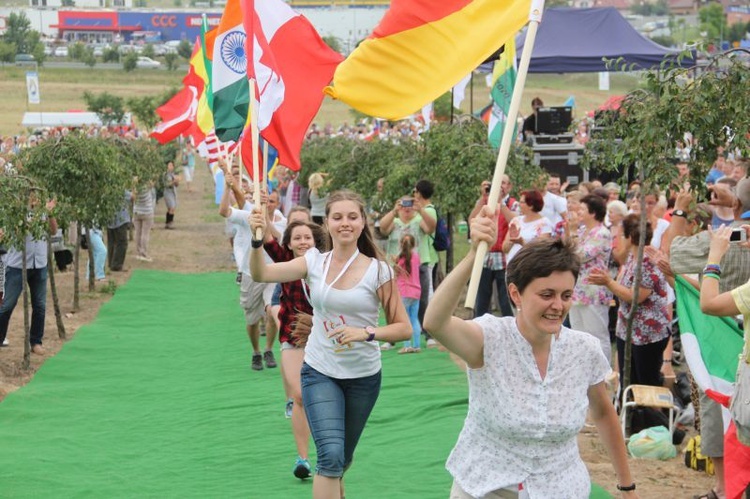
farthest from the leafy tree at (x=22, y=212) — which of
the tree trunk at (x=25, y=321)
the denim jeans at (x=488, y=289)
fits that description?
the denim jeans at (x=488, y=289)

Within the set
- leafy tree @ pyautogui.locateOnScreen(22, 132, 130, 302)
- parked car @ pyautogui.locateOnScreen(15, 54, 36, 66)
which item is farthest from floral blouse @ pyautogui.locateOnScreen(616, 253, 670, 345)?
parked car @ pyautogui.locateOnScreen(15, 54, 36, 66)

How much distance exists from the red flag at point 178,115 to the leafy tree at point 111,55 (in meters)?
86.9

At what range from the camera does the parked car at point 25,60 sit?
7607cm

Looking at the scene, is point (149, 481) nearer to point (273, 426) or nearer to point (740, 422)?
point (273, 426)

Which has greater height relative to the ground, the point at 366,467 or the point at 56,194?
the point at 56,194

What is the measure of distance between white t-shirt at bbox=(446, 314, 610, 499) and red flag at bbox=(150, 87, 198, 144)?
47.0 feet

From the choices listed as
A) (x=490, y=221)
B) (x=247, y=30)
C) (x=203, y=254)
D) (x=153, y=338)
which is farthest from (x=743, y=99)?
(x=203, y=254)

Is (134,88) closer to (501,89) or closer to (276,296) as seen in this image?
(501,89)

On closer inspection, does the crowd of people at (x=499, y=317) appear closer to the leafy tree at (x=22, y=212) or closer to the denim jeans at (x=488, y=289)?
the denim jeans at (x=488, y=289)

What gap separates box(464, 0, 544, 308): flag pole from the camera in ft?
14.5

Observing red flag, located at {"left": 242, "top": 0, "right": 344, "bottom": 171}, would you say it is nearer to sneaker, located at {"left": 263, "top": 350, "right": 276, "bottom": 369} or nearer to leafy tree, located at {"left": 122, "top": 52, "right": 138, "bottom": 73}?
sneaker, located at {"left": 263, "top": 350, "right": 276, "bottom": 369}

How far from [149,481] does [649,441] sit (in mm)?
3553

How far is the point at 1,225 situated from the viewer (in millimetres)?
11586

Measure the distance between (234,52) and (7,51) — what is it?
7497cm
